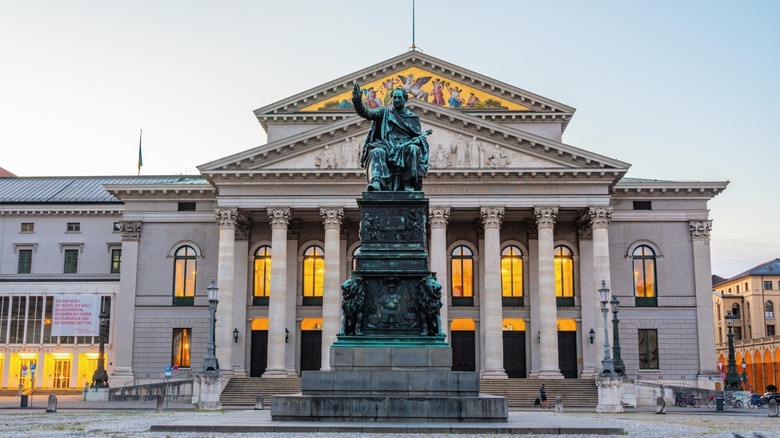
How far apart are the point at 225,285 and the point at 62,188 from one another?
29.7m

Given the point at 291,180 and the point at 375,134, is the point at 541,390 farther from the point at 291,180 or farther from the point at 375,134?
the point at 375,134

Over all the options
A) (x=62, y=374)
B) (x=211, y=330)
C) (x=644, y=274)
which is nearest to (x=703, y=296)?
(x=644, y=274)

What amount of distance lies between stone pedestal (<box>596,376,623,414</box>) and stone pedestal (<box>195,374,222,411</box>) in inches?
712

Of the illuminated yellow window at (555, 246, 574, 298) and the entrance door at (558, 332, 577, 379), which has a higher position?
the illuminated yellow window at (555, 246, 574, 298)

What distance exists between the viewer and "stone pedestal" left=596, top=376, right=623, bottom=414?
140 ft

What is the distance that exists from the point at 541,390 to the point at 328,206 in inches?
684

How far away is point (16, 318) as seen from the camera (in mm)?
69250

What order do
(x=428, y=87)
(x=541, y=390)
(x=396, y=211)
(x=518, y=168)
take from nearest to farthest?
(x=396, y=211) < (x=541, y=390) < (x=518, y=168) < (x=428, y=87)

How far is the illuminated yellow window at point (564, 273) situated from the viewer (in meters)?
60.0

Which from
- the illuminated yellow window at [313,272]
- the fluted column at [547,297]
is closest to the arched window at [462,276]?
the fluted column at [547,297]

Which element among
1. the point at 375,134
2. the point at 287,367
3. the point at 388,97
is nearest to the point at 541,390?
the point at 287,367

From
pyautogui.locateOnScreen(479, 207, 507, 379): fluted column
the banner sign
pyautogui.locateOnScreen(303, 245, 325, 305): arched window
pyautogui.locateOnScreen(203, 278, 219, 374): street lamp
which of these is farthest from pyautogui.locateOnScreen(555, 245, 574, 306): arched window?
the banner sign

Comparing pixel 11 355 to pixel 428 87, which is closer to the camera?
pixel 428 87

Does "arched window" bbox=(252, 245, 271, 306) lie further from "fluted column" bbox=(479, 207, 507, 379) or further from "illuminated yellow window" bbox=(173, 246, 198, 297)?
"fluted column" bbox=(479, 207, 507, 379)
